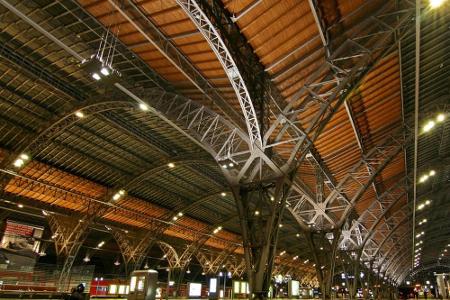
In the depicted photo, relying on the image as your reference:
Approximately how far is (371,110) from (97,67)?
16.9 meters

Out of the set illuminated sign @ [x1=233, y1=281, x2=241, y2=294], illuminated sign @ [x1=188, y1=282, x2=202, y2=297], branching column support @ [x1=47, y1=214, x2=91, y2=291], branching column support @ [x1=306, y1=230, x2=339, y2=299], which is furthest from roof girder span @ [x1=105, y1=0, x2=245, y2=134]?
branching column support @ [x1=47, y1=214, x2=91, y2=291]

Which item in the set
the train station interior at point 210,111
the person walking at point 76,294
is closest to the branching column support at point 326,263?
the train station interior at point 210,111

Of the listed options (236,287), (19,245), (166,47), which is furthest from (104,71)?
(19,245)

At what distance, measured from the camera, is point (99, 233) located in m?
46.5

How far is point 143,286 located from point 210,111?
953 centimetres

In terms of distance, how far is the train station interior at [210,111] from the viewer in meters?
14.5

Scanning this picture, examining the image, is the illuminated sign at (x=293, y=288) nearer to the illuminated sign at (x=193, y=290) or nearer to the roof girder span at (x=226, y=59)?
the illuminated sign at (x=193, y=290)

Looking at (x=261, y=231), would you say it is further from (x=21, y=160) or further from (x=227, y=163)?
(x=21, y=160)

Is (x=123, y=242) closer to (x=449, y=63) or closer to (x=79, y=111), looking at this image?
(x=79, y=111)

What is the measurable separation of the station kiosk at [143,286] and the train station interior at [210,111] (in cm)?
7

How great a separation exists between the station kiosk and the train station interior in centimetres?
7

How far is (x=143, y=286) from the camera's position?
1723 cm

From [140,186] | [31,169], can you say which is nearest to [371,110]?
[140,186]

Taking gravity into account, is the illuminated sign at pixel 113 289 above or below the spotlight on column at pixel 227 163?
below
